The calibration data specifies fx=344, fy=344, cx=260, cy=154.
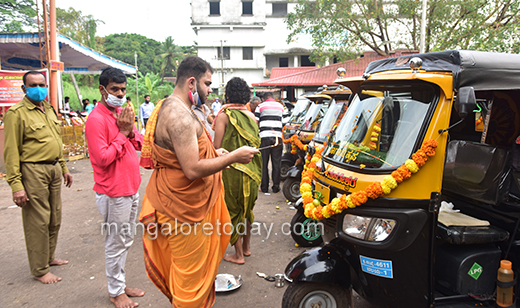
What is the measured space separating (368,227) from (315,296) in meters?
0.75

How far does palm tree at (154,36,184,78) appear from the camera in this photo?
171 ft

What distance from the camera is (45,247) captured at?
397cm

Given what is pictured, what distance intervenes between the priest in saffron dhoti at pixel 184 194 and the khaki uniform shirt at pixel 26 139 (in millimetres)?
1875

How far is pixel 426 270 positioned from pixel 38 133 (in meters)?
4.14

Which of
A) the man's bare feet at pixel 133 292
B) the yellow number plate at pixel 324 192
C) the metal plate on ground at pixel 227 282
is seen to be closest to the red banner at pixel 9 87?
the man's bare feet at pixel 133 292

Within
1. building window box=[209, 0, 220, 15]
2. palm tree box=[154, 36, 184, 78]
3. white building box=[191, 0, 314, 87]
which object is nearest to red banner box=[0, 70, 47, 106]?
white building box=[191, 0, 314, 87]

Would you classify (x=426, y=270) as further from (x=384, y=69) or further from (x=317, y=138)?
(x=317, y=138)

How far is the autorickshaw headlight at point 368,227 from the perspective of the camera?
2607 millimetres

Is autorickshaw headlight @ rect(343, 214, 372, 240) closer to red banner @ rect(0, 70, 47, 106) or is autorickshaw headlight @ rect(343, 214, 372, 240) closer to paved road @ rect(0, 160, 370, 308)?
paved road @ rect(0, 160, 370, 308)

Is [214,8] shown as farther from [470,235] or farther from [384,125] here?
[470,235]

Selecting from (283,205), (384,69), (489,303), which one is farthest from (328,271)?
(283,205)

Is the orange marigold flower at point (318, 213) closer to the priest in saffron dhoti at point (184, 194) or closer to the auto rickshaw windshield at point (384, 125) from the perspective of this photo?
the auto rickshaw windshield at point (384, 125)

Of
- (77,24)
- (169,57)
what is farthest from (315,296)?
(169,57)

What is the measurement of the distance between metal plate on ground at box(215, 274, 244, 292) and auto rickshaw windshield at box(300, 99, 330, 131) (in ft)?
16.0
